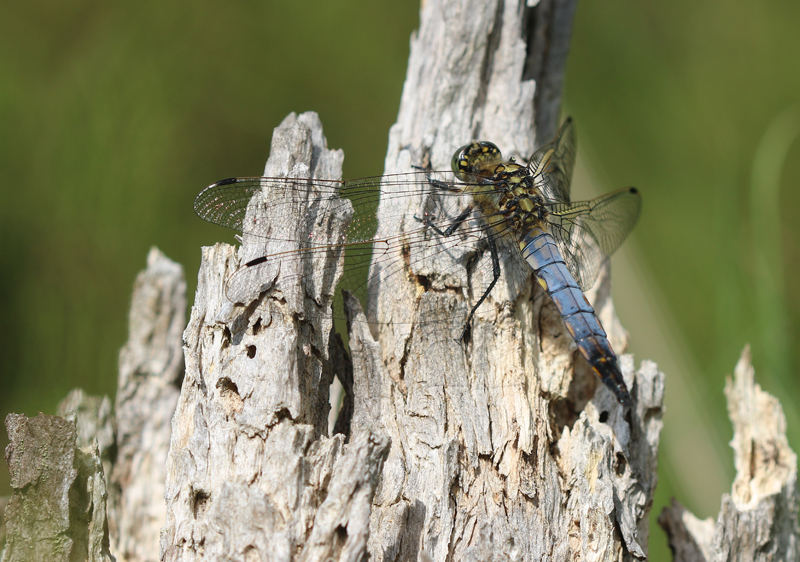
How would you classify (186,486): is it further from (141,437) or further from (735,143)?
(735,143)

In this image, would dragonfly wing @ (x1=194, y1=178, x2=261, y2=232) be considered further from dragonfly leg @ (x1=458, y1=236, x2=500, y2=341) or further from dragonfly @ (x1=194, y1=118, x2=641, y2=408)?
dragonfly leg @ (x1=458, y1=236, x2=500, y2=341)

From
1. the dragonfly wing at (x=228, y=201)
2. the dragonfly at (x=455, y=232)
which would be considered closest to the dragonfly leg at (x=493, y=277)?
the dragonfly at (x=455, y=232)

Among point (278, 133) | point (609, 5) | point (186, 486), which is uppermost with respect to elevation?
point (609, 5)

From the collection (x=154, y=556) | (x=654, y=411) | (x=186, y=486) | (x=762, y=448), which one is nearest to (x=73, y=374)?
(x=154, y=556)

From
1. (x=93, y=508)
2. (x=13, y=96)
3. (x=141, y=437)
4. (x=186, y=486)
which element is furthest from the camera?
(x=13, y=96)

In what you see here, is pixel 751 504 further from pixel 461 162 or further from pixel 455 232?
pixel 461 162

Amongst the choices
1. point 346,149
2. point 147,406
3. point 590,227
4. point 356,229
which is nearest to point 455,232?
point 356,229

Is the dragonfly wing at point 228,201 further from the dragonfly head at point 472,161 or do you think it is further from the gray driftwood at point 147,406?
the dragonfly head at point 472,161
